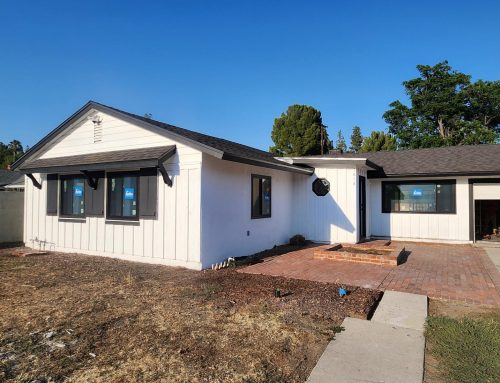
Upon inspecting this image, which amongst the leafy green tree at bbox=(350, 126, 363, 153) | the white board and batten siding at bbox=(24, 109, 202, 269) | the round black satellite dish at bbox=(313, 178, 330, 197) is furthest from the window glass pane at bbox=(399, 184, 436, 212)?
the leafy green tree at bbox=(350, 126, 363, 153)

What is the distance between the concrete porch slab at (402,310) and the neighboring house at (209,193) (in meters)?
4.02

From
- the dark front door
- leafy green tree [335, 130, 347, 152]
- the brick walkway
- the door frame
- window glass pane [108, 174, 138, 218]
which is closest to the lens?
the brick walkway

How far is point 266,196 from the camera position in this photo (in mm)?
10250

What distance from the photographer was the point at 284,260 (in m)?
8.60

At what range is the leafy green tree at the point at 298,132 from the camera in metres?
34.8

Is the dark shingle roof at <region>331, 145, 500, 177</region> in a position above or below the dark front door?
above

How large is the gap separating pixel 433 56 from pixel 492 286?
113ft

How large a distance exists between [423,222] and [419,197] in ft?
3.10

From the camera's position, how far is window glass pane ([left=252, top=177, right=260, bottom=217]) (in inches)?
374

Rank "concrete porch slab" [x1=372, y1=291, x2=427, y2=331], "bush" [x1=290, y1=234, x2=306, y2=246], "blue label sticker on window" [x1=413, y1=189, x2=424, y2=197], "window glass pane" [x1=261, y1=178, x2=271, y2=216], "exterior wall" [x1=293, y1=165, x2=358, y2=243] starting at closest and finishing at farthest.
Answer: "concrete porch slab" [x1=372, y1=291, x2=427, y2=331]
"window glass pane" [x1=261, y1=178, x2=271, y2=216]
"exterior wall" [x1=293, y1=165, x2=358, y2=243]
"bush" [x1=290, y1=234, x2=306, y2=246]
"blue label sticker on window" [x1=413, y1=189, x2=424, y2=197]

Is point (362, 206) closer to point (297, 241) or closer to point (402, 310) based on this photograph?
point (297, 241)

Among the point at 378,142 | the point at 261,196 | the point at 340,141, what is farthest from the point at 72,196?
the point at 340,141

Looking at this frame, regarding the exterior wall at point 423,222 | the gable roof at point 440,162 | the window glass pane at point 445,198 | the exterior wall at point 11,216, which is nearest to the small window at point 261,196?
the gable roof at point 440,162

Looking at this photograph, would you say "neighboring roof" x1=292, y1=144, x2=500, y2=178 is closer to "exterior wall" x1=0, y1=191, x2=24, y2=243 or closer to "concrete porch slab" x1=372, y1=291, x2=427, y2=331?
"concrete porch slab" x1=372, y1=291, x2=427, y2=331
